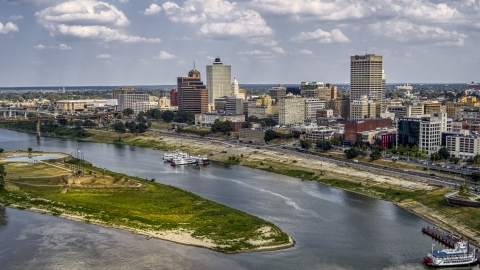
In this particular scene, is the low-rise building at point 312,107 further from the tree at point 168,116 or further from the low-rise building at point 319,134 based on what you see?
the low-rise building at point 319,134

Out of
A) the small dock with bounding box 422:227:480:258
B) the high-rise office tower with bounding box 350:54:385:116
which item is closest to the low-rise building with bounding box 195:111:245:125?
the high-rise office tower with bounding box 350:54:385:116

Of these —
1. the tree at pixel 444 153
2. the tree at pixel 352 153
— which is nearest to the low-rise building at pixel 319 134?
the tree at pixel 352 153

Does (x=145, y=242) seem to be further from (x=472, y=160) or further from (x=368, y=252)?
(x=472, y=160)

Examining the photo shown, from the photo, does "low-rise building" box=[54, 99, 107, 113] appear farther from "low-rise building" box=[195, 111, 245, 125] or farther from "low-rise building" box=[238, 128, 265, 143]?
"low-rise building" box=[238, 128, 265, 143]

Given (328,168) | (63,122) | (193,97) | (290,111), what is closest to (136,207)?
(328,168)

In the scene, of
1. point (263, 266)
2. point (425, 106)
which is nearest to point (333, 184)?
point (263, 266)

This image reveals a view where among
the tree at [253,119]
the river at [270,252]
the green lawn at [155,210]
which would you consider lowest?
the river at [270,252]
